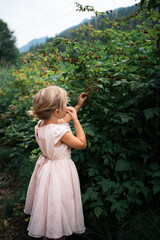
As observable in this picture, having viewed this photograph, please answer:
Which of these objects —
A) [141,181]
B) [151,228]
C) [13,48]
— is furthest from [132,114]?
[13,48]

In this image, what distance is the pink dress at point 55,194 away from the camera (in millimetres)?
1886

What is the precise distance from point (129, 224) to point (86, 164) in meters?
Answer: 0.75

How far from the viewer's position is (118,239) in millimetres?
1941

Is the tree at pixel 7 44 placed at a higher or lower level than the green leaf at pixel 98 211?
higher

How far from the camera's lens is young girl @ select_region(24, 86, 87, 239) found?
1878 millimetres

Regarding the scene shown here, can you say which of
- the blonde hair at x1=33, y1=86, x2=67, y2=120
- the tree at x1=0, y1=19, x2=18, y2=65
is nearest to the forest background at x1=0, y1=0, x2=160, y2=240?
the blonde hair at x1=33, y1=86, x2=67, y2=120

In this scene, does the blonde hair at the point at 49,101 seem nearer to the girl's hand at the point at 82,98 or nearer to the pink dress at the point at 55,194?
the pink dress at the point at 55,194

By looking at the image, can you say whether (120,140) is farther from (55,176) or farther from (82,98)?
(55,176)

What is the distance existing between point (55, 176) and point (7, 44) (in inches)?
1082

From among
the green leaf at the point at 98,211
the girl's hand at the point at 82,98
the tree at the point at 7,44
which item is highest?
the tree at the point at 7,44

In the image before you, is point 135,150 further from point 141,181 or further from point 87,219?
point 87,219

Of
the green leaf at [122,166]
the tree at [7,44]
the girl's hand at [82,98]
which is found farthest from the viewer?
the tree at [7,44]

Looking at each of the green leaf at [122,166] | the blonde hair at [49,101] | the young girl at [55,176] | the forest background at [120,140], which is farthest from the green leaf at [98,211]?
the blonde hair at [49,101]

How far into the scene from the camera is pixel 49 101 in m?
1.84
